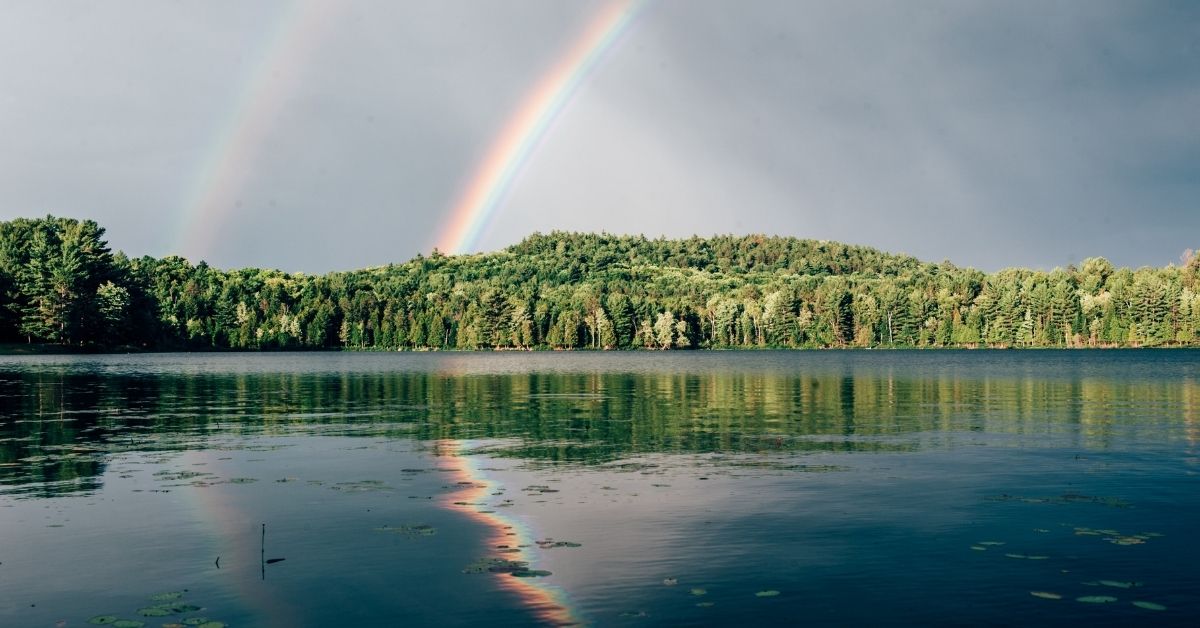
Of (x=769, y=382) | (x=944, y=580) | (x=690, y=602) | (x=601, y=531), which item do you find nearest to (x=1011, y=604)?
(x=944, y=580)

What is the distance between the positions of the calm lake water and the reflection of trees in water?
0.49 metres

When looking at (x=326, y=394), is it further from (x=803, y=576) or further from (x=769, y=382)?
(x=803, y=576)

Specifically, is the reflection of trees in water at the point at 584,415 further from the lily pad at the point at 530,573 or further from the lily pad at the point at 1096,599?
the lily pad at the point at 1096,599

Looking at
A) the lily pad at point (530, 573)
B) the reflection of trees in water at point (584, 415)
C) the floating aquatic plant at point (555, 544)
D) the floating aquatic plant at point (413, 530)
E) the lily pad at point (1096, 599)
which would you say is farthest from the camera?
the reflection of trees in water at point (584, 415)

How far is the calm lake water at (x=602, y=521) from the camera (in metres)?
19.1

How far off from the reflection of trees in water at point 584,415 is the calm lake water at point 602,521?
Answer: 1.61 ft

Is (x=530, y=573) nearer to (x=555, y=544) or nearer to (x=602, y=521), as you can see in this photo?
(x=555, y=544)

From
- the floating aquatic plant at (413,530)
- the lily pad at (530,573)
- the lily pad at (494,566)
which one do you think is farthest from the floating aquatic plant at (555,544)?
the floating aquatic plant at (413,530)

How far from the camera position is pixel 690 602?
62.4 feet

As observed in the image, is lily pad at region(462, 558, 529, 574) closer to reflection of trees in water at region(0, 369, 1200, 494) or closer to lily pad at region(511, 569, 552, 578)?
lily pad at region(511, 569, 552, 578)

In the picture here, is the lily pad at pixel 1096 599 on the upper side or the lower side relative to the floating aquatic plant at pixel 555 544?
lower

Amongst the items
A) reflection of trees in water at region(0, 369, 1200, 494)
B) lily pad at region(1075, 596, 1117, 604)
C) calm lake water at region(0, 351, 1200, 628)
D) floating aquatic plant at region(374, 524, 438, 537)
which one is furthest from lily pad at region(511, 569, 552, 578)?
reflection of trees in water at region(0, 369, 1200, 494)

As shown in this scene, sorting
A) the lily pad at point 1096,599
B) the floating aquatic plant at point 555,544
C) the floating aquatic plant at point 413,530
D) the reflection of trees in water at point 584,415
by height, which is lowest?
the lily pad at point 1096,599

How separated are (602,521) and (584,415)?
35.0m
